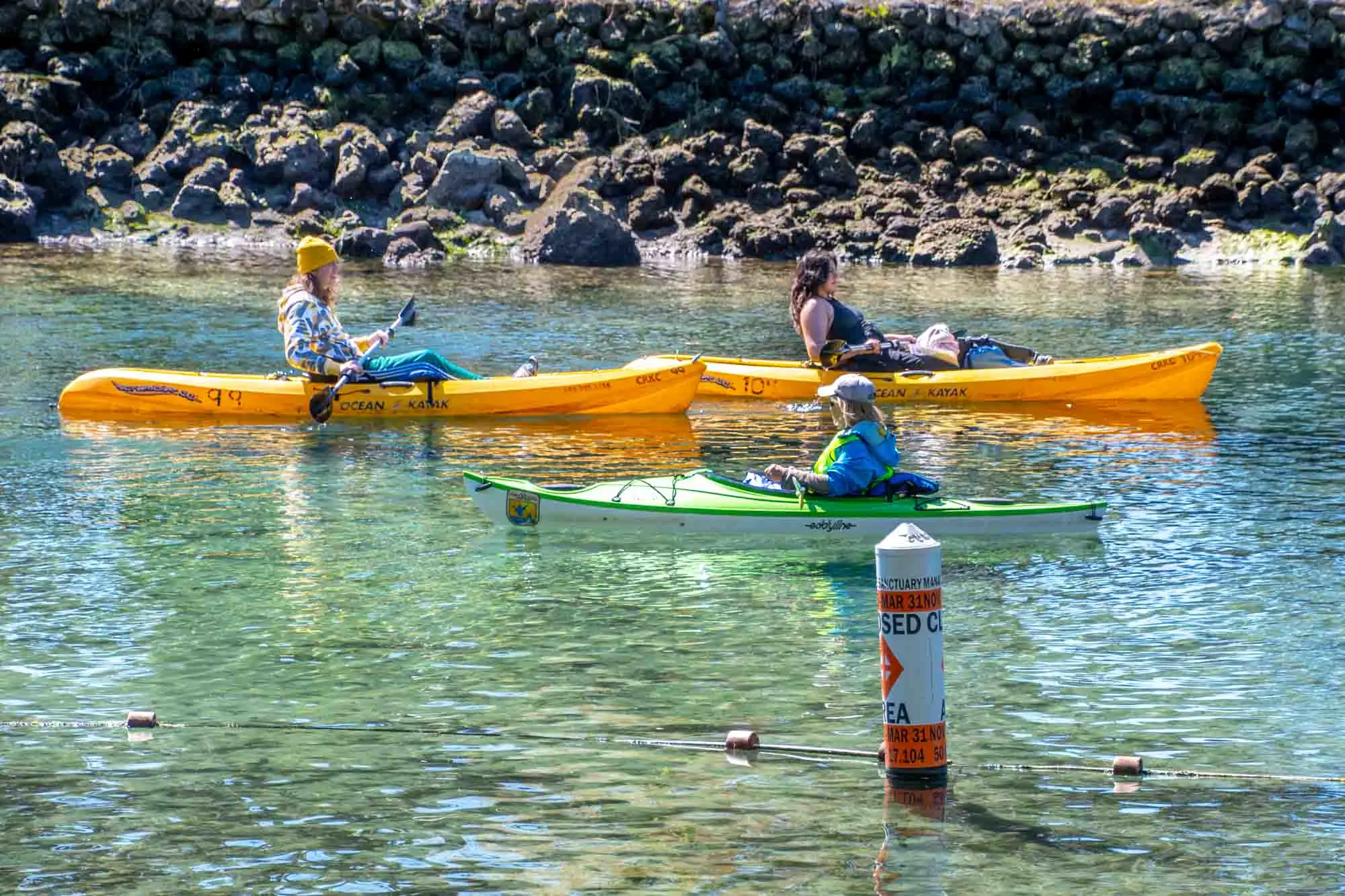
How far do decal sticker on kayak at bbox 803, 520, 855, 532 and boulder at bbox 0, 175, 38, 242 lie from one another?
77.6ft

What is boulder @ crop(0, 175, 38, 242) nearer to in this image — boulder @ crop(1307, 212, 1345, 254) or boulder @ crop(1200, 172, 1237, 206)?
boulder @ crop(1200, 172, 1237, 206)

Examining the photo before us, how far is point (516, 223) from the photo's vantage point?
31438 millimetres

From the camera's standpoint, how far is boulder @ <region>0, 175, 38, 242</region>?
30.6m

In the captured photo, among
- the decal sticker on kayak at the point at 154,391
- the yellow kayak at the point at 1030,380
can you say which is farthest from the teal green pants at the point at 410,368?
the yellow kayak at the point at 1030,380

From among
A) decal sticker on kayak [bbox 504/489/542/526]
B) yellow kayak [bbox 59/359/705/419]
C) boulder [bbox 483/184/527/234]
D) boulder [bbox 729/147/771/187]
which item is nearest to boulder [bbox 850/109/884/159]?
boulder [bbox 729/147/771/187]

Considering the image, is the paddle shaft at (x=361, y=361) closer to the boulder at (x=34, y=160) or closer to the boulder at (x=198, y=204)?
the boulder at (x=198, y=204)

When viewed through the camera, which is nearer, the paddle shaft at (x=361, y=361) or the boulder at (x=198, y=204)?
the paddle shaft at (x=361, y=361)

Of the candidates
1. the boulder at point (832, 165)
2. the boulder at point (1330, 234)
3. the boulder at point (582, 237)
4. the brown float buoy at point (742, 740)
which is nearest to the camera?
the brown float buoy at point (742, 740)

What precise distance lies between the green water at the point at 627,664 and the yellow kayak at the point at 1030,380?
0.89 ft

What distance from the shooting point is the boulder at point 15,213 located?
101 ft

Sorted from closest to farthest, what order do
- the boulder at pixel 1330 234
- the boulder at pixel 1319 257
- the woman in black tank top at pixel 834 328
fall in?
the woman in black tank top at pixel 834 328
the boulder at pixel 1319 257
the boulder at pixel 1330 234

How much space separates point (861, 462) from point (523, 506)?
7.25 feet

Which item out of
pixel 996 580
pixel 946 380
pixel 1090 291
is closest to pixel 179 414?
pixel 946 380

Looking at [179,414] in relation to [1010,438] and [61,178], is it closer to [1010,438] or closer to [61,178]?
[1010,438]
